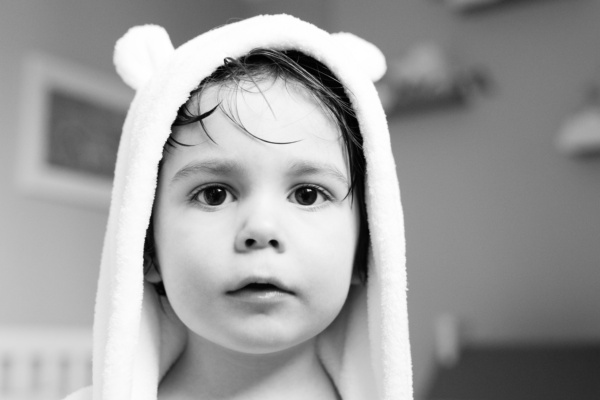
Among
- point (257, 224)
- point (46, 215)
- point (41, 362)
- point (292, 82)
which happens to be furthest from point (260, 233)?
point (46, 215)

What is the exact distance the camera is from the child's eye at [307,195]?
0.55m

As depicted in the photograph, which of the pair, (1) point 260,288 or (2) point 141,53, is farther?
(2) point 141,53

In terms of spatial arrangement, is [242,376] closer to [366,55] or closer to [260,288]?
[260,288]

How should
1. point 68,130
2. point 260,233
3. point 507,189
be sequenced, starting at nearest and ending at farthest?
point 260,233 < point 507,189 < point 68,130

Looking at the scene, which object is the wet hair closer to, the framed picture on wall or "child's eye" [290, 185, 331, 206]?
"child's eye" [290, 185, 331, 206]

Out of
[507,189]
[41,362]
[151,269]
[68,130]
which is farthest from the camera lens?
[68,130]

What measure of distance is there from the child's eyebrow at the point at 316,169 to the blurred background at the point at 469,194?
1.73m

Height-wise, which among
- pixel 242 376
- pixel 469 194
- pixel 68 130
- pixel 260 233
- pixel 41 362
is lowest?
pixel 41 362

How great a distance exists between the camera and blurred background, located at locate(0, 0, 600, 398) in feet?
6.91

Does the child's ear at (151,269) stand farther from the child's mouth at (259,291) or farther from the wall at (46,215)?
the wall at (46,215)

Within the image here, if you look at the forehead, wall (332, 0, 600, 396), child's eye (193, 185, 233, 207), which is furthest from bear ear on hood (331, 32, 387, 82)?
wall (332, 0, 600, 396)

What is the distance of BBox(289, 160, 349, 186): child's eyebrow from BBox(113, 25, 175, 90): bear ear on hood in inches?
7.5

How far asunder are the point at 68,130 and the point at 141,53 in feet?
6.04

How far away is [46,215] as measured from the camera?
2.26 metres
